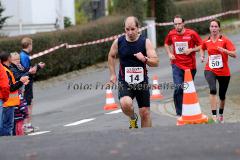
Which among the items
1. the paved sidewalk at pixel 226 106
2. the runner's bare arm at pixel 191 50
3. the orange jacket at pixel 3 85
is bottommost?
the paved sidewalk at pixel 226 106

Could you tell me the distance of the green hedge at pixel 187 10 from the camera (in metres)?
30.1

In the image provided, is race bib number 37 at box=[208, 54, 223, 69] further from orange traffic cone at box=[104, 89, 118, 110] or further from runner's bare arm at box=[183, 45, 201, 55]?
orange traffic cone at box=[104, 89, 118, 110]

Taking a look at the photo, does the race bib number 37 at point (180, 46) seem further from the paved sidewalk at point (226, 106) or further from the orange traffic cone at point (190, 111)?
the orange traffic cone at point (190, 111)

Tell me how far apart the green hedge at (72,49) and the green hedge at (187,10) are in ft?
13.0

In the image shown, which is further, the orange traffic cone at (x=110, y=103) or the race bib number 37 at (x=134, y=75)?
the orange traffic cone at (x=110, y=103)

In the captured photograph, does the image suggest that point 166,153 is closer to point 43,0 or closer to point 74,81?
point 74,81

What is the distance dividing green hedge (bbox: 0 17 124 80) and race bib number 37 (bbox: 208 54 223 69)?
8861 millimetres

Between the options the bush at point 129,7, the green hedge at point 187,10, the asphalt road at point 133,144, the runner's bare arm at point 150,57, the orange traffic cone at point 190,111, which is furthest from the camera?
the green hedge at point 187,10

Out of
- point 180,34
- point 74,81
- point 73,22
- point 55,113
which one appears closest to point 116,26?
point 74,81

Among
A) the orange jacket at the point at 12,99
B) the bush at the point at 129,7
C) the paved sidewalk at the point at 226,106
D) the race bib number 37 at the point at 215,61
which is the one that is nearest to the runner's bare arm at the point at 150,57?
the orange jacket at the point at 12,99

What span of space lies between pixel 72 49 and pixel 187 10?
1049cm

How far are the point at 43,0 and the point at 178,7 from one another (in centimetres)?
600

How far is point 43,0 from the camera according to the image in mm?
30812

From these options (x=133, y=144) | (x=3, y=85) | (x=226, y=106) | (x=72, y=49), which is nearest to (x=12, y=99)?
(x=3, y=85)
